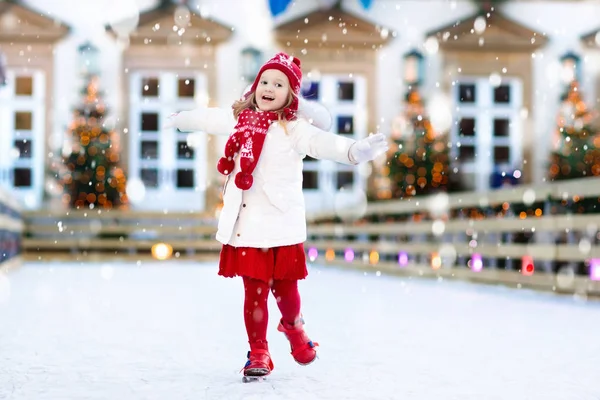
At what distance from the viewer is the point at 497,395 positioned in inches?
100

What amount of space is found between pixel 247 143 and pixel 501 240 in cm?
530

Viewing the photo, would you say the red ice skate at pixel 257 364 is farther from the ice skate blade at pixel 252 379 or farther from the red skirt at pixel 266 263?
the red skirt at pixel 266 263

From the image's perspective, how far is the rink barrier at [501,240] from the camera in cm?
638

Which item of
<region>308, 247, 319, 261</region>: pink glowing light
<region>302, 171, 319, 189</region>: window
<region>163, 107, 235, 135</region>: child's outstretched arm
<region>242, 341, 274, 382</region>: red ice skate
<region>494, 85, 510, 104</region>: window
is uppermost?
<region>494, 85, 510, 104</region>: window

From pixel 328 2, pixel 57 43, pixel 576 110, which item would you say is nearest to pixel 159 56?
pixel 57 43

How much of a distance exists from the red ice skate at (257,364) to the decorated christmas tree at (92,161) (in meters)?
11.3

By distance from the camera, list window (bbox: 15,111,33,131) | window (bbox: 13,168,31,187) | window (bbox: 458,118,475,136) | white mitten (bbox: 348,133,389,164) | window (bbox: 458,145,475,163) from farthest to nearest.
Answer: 1. window (bbox: 458,118,475,136)
2. window (bbox: 458,145,475,163)
3. window (bbox: 15,111,33,131)
4. window (bbox: 13,168,31,187)
5. white mitten (bbox: 348,133,389,164)

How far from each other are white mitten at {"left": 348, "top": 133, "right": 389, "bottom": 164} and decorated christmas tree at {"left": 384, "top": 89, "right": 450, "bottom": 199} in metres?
11.1

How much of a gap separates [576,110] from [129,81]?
7.45 metres

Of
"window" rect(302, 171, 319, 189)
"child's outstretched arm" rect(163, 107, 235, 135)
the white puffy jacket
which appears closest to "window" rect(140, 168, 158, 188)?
"window" rect(302, 171, 319, 189)

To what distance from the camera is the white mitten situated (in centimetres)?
275

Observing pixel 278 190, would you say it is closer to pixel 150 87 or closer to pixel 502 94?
pixel 150 87

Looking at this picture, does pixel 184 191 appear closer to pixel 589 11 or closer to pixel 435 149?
pixel 435 149

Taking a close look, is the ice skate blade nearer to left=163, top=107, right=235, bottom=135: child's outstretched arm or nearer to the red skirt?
the red skirt
